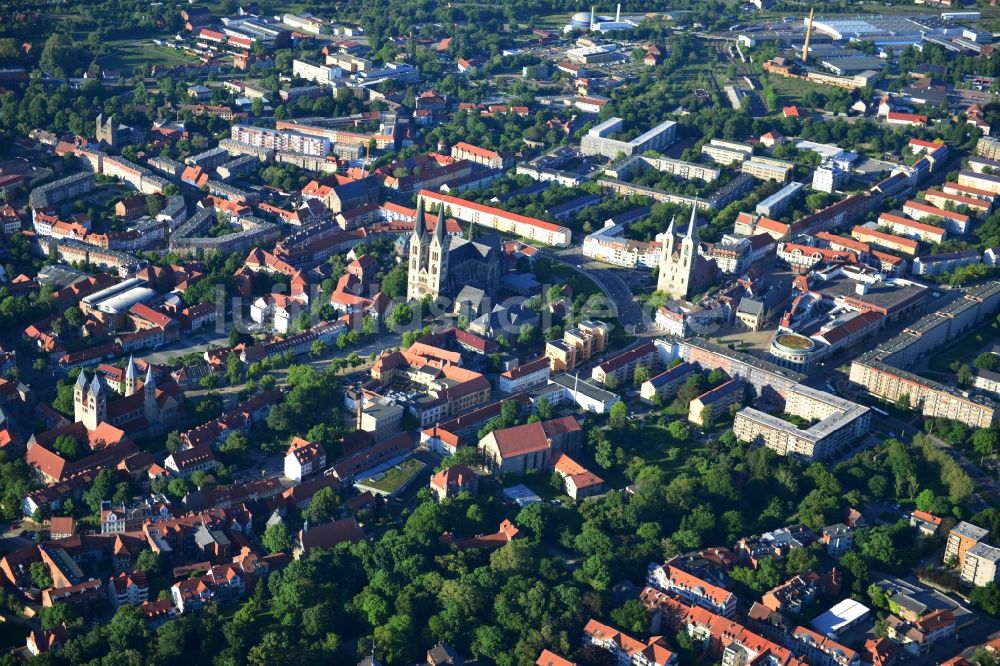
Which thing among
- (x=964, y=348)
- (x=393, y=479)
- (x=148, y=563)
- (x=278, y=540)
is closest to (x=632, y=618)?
(x=393, y=479)

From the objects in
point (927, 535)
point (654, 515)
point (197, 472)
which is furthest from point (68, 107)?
point (927, 535)

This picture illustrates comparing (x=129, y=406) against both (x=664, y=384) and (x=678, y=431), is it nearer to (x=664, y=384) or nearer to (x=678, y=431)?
(x=678, y=431)

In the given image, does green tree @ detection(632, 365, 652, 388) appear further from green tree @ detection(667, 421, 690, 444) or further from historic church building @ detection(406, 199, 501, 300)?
historic church building @ detection(406, 199, 501, 300)

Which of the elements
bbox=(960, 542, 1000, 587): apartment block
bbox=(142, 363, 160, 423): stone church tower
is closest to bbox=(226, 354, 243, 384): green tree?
bbox=(142, 363, 160, 423): stone church tower

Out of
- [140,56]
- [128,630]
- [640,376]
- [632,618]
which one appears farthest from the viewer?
[140,56]

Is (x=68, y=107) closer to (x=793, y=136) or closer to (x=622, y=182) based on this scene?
(x=622, y=182)

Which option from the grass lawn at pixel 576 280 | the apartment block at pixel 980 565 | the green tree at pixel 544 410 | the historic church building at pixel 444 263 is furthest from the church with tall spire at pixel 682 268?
the apartment block at pixel 980 565
